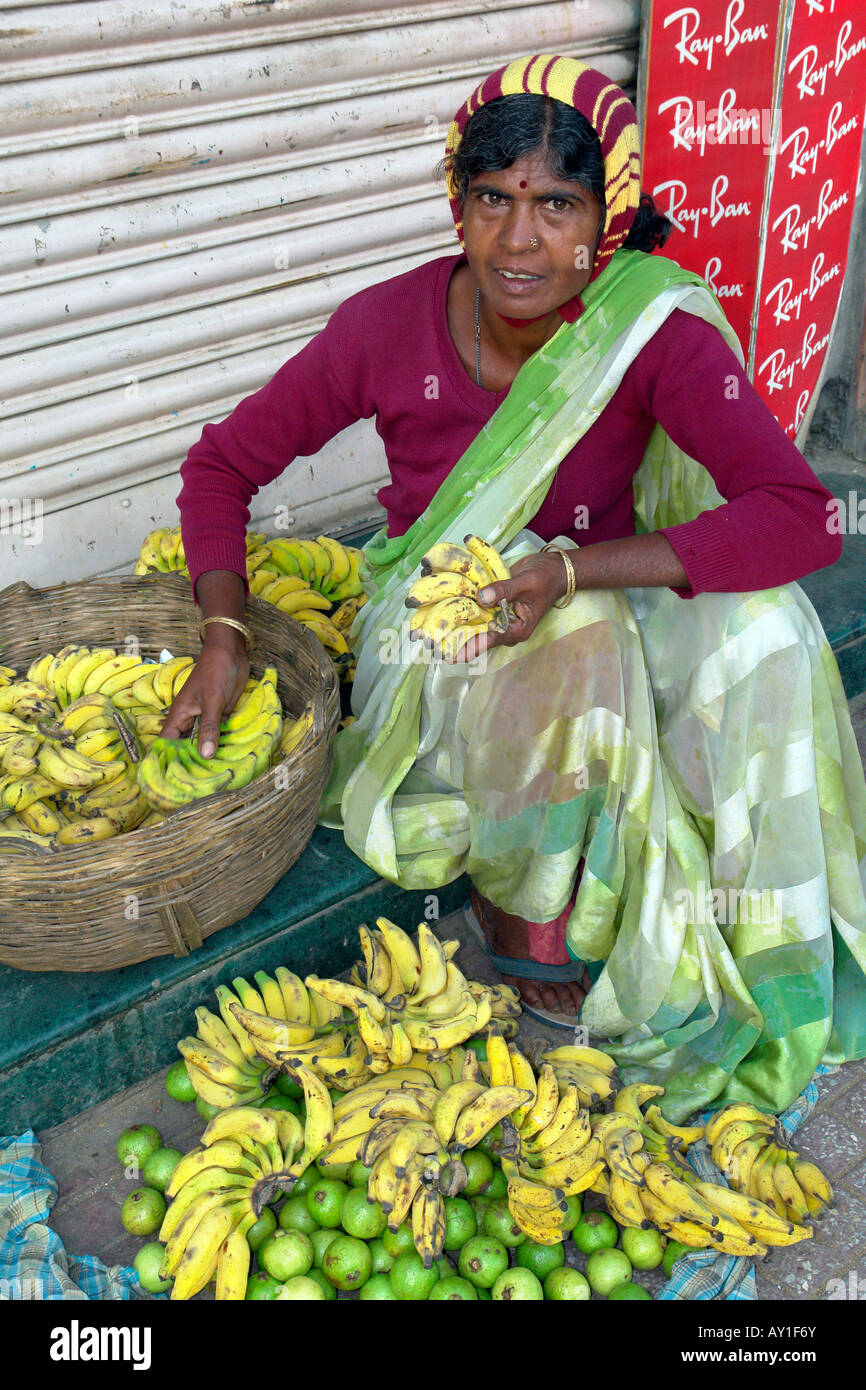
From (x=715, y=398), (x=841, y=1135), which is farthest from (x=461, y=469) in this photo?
(x=841, y=1135)

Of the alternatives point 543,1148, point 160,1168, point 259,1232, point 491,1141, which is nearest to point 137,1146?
point 160,1168

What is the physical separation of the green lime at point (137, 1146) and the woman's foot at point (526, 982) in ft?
2.75

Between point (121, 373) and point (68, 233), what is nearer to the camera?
point (68, 233)

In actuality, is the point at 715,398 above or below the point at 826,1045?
above

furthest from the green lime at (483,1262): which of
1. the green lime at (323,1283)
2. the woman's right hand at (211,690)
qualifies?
the woman's right hand at (211,690)

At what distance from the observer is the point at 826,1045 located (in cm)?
238

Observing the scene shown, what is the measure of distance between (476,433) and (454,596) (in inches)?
25.0

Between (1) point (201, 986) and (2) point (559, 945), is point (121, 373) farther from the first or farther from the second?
(2) point (559, 945)

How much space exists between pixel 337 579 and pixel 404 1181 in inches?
72.8

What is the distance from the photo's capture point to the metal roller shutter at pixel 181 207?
294 centimetres

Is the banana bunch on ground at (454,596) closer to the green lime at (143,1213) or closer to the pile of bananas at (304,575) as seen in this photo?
the pile of bananas at (304,575)

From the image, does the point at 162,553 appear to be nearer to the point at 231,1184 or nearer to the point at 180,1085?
the point at 180,1085

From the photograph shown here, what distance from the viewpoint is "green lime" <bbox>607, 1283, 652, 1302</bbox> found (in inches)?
78.8

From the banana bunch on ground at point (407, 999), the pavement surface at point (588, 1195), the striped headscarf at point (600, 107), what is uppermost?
the striped headscarf at point (600, 107)
